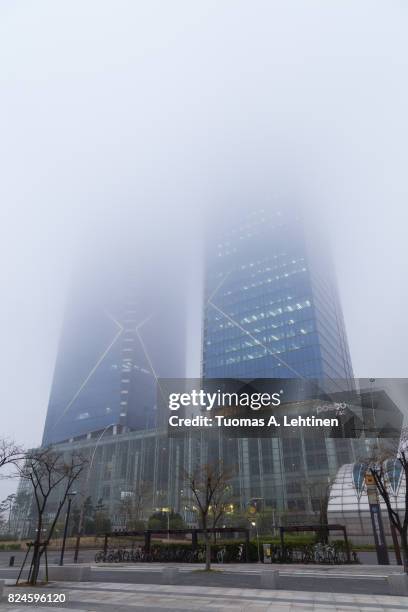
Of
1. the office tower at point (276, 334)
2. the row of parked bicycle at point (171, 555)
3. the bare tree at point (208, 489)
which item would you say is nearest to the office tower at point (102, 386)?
the office tower at point (276, 334)

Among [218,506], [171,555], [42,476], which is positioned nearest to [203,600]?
[42,476]

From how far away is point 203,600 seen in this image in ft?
49.3

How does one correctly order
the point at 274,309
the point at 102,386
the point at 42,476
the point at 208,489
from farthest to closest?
the point at 102,386, the point at 274,309, the point at 42,476, the point at 208,489

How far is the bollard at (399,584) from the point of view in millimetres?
15695

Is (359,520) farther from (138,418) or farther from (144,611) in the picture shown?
(138,418)

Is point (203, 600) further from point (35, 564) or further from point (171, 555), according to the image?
point (171, 555)

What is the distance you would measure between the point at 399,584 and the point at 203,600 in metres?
7.73

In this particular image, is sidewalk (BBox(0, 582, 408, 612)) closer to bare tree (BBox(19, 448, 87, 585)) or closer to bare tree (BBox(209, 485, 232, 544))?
bare tree (BBox(19, 448, 87, 585))

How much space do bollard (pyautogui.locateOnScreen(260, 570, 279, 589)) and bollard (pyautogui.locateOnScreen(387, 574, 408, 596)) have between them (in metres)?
4.74

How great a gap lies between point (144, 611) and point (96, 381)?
152727 millimetres

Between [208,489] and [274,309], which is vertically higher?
[274,309]

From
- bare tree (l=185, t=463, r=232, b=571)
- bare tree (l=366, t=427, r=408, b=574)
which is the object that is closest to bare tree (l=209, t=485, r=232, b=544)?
bare tree (l=185, t=463, r=232, b=571)

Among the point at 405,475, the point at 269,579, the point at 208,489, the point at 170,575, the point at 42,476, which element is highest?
the point at 42,476

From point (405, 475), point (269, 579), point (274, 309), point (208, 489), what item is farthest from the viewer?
point (274, 309)
